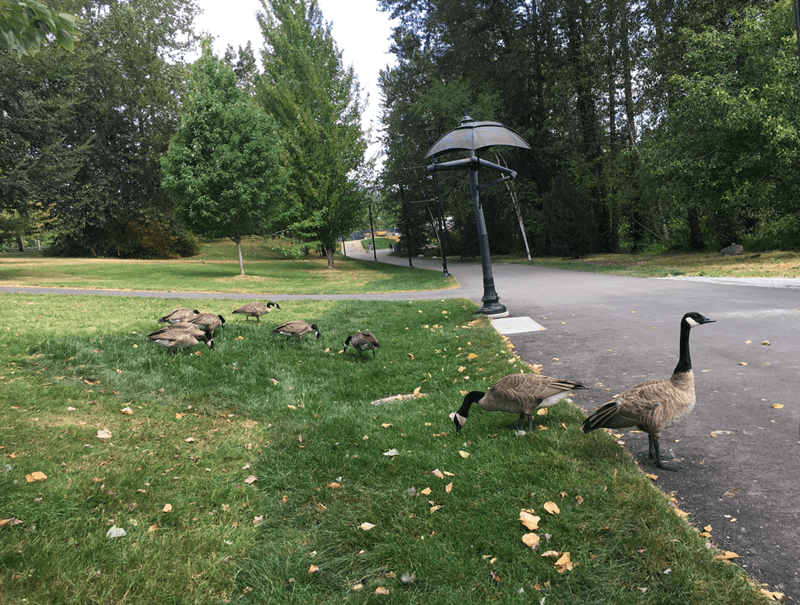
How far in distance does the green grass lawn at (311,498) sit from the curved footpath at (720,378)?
A: 359 millimetres

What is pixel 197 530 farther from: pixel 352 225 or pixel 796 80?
pixel 352 225

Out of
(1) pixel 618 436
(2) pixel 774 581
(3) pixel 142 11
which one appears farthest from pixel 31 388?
(3) pixel 142 11

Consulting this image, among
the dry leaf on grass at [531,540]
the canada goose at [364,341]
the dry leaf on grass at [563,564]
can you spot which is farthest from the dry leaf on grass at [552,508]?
the canada goose at [364,341]

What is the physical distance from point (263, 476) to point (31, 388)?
3.76 m

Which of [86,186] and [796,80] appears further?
[86,186]

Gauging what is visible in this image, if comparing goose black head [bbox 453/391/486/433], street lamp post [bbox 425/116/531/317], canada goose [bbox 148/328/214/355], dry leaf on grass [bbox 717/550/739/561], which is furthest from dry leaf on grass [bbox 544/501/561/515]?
street lamp post [bbox 425/116/531/317]

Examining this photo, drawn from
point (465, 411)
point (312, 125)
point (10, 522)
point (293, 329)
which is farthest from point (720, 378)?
point (312, 125)

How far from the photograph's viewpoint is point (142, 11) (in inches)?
1576

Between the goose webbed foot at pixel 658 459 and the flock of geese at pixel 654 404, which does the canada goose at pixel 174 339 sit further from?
the goose webbed foot at pixel 658 459

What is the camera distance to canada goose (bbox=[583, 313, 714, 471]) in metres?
3.79

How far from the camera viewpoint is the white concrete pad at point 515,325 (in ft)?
31.4

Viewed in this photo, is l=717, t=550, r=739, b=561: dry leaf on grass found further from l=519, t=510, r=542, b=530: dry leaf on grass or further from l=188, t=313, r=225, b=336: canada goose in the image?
l=188, t=313, r=225, b=336: canada goose

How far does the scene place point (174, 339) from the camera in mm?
7566

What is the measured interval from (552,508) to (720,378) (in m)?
3.75
